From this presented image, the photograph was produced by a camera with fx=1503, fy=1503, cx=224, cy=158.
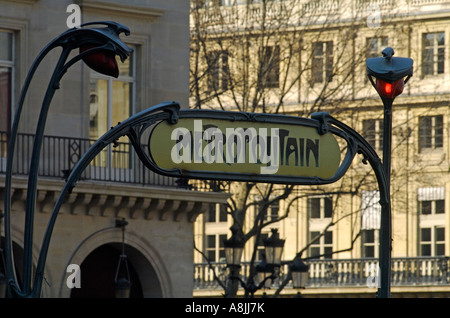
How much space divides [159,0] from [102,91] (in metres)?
2.25

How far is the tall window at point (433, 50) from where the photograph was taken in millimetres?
52750

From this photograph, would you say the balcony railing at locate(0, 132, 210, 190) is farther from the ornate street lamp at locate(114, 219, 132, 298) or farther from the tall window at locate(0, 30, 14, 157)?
the ornate street lamp at locate(114, 219, 132, 298)

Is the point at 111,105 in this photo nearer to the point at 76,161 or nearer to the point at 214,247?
the point at 76,161

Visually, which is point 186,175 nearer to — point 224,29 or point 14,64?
point 14,64

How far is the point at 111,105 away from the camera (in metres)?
28.0

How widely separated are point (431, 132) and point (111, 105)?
24.9 meters

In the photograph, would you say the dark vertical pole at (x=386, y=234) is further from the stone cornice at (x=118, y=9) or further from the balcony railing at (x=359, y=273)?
the balcony railing at (x=359, y=273)

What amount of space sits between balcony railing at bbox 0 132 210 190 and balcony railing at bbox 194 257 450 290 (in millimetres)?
24750

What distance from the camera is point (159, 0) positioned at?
2883 cm

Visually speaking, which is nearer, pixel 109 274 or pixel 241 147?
pixel 241 147

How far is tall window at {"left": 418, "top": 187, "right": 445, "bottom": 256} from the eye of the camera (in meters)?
54.1

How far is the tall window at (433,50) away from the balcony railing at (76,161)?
25.5 m

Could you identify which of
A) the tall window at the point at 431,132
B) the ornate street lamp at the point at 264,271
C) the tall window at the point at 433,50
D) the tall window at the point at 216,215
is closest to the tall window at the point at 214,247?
the tall window at the point at 216,215

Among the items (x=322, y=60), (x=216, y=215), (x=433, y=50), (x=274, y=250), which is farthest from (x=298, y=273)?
(x=216, y=215)
